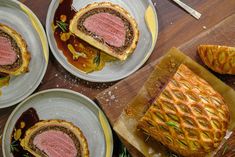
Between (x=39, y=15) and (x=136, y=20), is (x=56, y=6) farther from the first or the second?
(x=136, y=20)

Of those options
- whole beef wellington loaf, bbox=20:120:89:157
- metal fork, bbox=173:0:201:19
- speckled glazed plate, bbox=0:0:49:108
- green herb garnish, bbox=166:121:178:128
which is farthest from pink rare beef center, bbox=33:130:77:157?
metal fork, bbox=173:0:201:19

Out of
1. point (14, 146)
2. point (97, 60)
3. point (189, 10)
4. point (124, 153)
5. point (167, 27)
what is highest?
point (189, 10)

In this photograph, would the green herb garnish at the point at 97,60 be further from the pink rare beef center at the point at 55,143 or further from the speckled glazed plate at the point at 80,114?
the pink rare beef center at the point at 55,143

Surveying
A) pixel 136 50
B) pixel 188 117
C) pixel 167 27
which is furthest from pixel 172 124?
pixel 167 27

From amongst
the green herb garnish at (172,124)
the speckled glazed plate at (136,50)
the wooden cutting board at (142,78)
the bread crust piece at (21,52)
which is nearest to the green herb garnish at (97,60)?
the speckled glazed plate at (136,50)

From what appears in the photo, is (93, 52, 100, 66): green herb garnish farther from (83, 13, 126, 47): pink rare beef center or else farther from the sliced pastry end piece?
the sliced pastry end piece

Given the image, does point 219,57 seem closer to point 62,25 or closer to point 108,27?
point 108,27

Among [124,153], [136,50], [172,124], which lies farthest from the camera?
[136,50]
